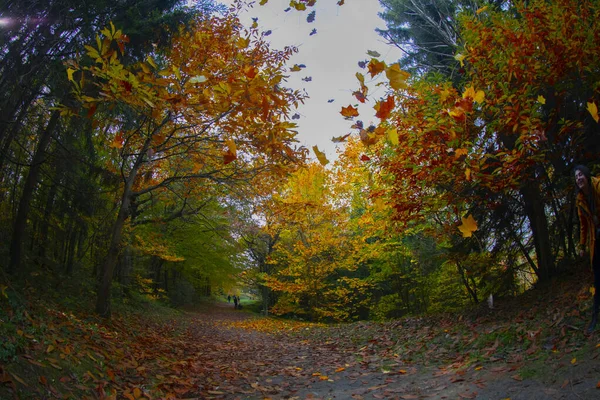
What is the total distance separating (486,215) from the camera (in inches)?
275

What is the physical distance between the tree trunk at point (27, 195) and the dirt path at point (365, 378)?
13.2 ft

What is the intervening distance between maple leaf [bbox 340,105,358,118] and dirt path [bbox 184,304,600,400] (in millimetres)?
2573

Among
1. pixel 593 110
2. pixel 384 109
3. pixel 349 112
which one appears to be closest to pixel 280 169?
pixel 349 112

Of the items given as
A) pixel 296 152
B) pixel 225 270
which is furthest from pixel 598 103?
pixel 225 270

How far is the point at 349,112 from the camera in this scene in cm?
263

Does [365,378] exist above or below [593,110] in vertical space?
below

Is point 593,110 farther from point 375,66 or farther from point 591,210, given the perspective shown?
point 375,66

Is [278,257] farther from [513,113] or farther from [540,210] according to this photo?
[513,113]

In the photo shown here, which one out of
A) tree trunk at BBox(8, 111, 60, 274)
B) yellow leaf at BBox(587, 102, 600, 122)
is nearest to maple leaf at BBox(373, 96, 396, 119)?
yellow leaf at BBox(587, 102, 600, 122)

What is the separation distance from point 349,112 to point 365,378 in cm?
329

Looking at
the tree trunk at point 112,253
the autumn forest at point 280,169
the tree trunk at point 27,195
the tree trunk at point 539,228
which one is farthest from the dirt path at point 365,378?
the tree trunk at point 27,195

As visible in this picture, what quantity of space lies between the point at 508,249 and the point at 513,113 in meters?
3.83

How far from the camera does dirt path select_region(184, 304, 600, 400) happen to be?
2820mm

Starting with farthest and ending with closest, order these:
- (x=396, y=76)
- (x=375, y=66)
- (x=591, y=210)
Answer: (x=591, y=210), (x=375, y=66), (x=396, y=76)
